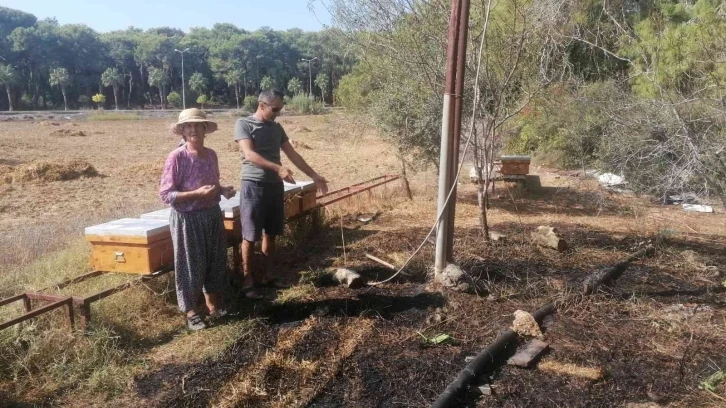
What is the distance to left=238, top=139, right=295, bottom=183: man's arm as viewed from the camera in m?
4.55

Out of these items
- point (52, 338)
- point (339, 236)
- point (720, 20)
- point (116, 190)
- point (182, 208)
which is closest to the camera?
point (52, 338)

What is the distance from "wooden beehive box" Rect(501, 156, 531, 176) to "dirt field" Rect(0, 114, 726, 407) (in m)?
3.19

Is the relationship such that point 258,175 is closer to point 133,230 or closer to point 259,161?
point 259,161

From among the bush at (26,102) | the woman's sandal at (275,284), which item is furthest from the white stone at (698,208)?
the bush at (26,102)

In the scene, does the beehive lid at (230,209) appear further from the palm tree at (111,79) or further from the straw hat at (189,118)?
the palm tree at (111,79)

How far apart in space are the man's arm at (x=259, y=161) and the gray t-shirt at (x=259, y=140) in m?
0.06

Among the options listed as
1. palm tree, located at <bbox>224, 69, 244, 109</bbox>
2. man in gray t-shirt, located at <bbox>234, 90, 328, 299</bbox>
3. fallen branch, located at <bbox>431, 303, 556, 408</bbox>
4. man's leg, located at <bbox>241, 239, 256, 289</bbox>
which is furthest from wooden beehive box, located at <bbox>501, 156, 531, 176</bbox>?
palm tree, located at <bbox>224, 69, 244, 109</bbox>

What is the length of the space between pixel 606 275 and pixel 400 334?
2274 millimetres

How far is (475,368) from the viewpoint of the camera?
3488 millimetres

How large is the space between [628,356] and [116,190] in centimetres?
1212

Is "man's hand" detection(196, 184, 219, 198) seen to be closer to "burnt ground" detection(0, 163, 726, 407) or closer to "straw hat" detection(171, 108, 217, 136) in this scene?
"straw hat" detection(171, 108, 217, 136)

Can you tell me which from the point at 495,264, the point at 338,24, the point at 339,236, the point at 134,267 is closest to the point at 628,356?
the point at 495,264

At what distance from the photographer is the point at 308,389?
3.39 m

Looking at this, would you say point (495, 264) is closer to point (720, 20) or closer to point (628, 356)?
point (628, 356)
